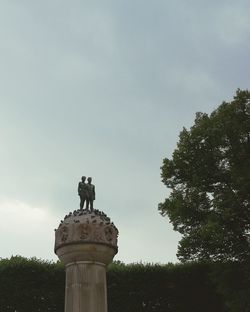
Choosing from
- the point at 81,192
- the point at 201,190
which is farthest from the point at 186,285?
Answer: the point at 81,192

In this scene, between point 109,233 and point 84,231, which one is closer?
point 84,231

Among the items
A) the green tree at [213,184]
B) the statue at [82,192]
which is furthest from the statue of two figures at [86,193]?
the green tree at [213,184]

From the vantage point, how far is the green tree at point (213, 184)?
24.8 meters

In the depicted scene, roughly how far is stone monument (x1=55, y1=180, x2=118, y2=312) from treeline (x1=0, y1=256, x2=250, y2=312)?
41.1ft

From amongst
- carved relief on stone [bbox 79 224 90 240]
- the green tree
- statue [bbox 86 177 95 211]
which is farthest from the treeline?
carved relief on stone [bbox 79 224 90 240]

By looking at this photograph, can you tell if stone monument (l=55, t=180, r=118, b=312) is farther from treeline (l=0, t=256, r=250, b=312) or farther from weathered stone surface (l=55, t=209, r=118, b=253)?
treeline (l=0, t=256, r=250, b=312)

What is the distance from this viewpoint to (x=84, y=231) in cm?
1323

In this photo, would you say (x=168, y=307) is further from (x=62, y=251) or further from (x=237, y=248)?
(x=62, y=251)

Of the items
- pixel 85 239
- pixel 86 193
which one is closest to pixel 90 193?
pixel 86 193

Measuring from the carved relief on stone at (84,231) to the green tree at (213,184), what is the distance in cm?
1215

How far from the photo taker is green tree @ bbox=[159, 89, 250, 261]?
2481 cm

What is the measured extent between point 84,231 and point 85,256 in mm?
633

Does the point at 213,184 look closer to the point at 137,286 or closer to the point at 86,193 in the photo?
the point at 137,286

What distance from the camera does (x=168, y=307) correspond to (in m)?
27.3
